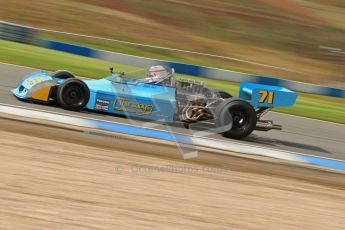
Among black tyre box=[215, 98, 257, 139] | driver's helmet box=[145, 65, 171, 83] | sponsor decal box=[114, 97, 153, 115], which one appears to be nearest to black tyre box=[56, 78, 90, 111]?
sponsor decal box=[114, 97, 153, 115]

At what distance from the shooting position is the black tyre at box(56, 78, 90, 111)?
8672 mm

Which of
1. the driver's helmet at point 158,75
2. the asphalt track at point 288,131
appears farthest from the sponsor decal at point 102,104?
the driver's helmet at point 158,75

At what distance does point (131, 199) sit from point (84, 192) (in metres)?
0.42

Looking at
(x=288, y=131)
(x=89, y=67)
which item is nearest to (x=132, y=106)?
(x=288, y=131)

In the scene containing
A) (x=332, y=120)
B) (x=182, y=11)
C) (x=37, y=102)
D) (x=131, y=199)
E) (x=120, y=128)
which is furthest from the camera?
(x=182, y=11)

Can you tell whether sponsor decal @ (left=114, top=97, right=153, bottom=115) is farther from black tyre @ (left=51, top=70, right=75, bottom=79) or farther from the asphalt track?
black tyre @ (left=51, top=70, right=75, bottom=79)

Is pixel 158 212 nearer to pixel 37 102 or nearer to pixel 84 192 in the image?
pixel 84 192

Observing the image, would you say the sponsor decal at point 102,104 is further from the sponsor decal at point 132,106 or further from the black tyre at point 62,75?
the black tyre at point 62,75

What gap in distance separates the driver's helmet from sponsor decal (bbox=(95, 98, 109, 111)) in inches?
28.6

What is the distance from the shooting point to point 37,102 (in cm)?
902

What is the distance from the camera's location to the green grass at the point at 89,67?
13.6 m

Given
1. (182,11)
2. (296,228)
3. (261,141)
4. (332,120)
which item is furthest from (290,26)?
(296,228)

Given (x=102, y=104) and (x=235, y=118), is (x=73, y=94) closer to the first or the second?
(x=102, y=104)

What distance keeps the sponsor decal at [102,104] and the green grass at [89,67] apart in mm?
4802
